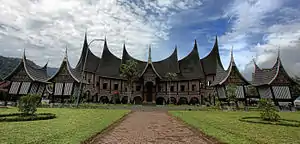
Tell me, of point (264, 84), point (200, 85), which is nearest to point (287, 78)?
point (264, 84)

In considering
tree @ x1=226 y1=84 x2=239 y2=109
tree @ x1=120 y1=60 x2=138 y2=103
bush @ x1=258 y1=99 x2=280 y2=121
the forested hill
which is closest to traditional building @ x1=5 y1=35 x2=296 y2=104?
tree @ x1=120 y1=60 x2=138 y2=103

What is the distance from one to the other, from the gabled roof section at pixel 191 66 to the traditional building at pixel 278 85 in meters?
11.4

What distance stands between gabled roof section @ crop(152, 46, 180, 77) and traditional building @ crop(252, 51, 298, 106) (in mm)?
17079

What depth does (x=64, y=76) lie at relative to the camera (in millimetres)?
32375

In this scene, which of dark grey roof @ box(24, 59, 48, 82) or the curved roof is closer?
the curved roof

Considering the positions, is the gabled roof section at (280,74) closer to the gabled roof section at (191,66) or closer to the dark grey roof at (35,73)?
the gabled roof section at (191,66)

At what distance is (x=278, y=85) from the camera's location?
29688 millimetres

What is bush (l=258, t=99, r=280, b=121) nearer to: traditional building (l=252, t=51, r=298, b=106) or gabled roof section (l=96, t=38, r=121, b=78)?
traditional building (l=252, t=51, r=298, b=106)

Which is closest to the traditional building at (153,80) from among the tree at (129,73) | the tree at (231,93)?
the tree at (129,73)

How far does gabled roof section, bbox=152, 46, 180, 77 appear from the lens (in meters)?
44.7

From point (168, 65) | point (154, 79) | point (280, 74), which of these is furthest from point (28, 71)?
point (280, 74)

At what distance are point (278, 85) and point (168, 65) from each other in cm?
2179

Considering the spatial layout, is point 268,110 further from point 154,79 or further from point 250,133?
point 154,79

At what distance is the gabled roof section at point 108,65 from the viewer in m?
40.7
